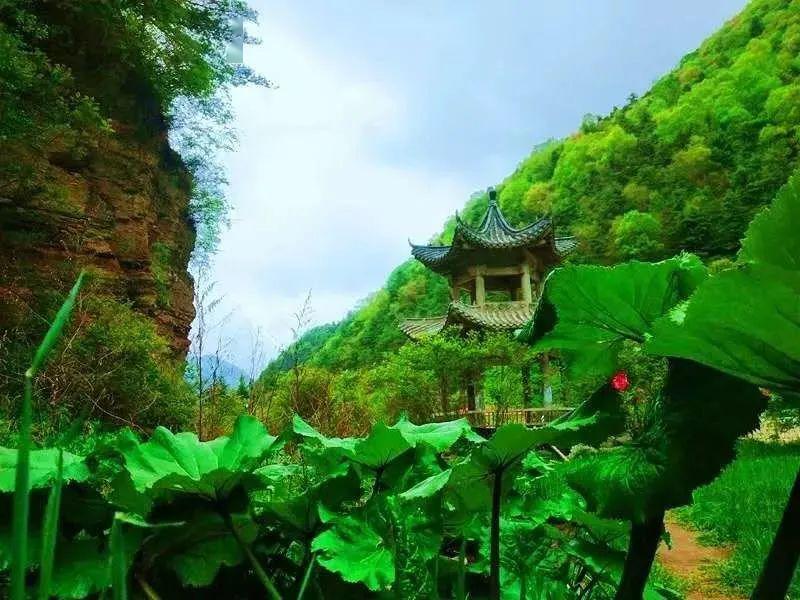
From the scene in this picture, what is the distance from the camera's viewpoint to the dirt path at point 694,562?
312 cm

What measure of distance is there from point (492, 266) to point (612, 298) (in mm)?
15291

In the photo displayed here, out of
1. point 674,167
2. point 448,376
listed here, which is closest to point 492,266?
point 448,376

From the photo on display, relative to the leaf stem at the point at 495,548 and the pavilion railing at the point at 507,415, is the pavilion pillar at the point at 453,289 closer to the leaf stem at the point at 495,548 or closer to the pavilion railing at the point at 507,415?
the pavilion railing at the point at 507,415

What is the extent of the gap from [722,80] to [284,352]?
3486 cm

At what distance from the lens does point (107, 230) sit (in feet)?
31.0

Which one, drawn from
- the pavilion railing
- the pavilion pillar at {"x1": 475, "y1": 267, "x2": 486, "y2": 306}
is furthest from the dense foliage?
the pavilion pillar at {"x1": 475, "y1": 267, "x2": 486, "y2": 306}

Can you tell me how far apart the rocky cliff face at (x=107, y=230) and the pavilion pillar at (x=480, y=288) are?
23.2 ft

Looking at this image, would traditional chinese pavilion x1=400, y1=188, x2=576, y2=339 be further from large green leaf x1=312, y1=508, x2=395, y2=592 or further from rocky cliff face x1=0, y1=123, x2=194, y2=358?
large green leaf x1=312, y1=508, x2=395, y2=592

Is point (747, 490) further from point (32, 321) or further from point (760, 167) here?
point (760, 167)

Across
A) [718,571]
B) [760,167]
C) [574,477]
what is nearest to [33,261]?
[718,571]

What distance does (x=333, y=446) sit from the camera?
28.7 inches

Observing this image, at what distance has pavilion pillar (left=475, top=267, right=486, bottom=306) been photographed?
1506cm

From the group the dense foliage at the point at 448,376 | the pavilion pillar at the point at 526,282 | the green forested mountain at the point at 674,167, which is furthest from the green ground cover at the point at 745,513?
the green forested mountain at the point at 674,167

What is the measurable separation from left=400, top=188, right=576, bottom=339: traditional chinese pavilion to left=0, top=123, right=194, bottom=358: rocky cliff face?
635 centimetres
